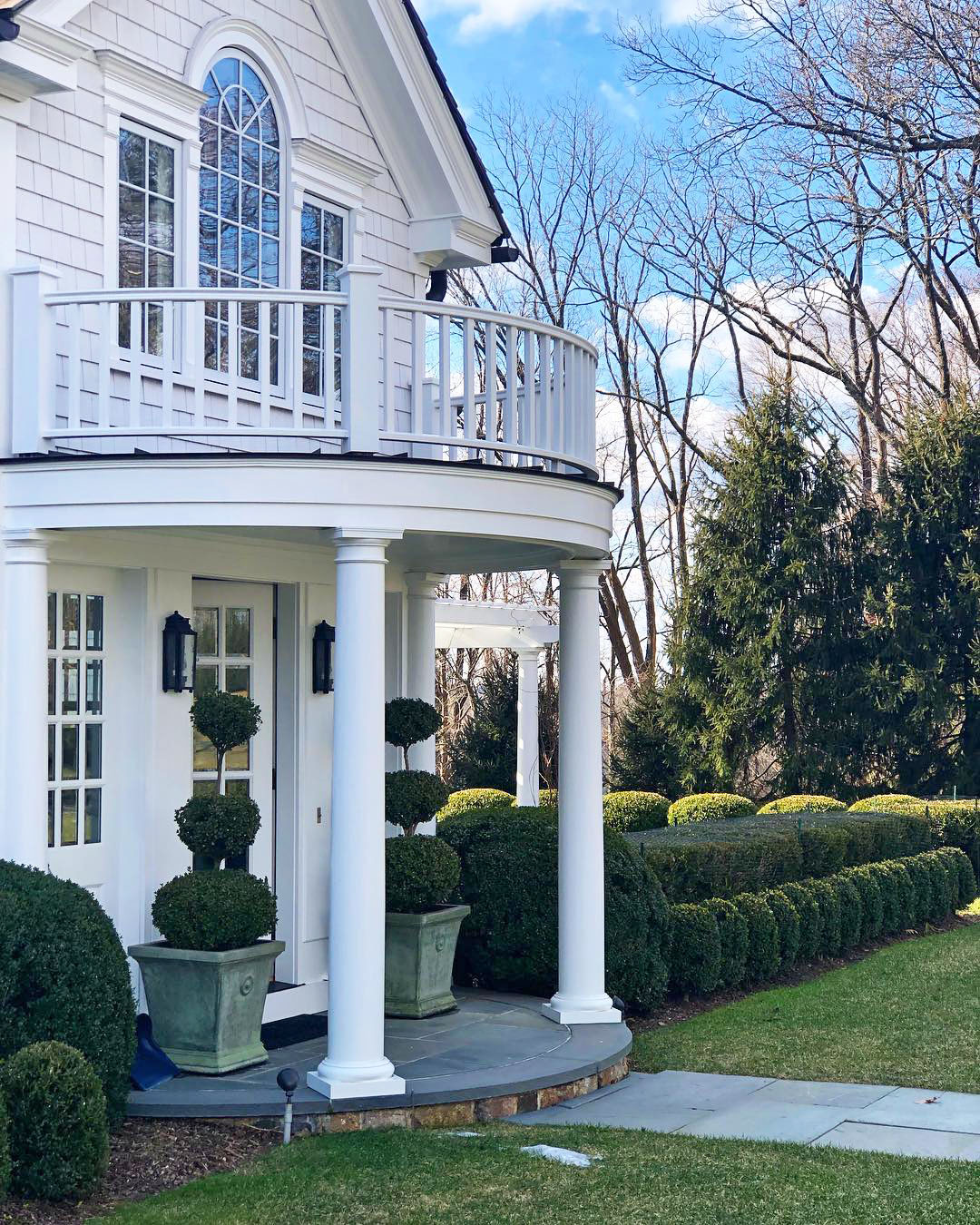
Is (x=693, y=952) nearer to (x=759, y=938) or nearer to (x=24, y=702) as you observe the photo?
(x=759, y=938)

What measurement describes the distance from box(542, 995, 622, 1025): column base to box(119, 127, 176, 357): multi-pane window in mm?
4546

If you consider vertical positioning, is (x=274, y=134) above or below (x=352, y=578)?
above

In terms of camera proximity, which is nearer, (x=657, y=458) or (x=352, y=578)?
(x=352, y=578)

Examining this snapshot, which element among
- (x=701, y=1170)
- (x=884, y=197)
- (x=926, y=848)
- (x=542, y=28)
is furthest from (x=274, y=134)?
(x=542, y=28)

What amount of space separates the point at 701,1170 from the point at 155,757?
3.65 m

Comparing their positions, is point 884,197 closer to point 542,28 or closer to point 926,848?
point 926,848

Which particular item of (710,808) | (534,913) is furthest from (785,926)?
(710,808)

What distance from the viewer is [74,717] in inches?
295

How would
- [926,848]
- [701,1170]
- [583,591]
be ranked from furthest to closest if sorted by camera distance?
[926,848] < [583,591] < [701,1170]

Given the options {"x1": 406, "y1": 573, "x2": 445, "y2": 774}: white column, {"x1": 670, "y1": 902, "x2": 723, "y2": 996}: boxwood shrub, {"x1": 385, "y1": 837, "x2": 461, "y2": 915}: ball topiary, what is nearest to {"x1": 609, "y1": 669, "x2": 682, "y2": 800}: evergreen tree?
{"x1": 670, "y1": 902, "x2": 723, "y2": 996}: boxwood shrub

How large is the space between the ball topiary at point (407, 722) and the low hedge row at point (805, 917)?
246 centimetres

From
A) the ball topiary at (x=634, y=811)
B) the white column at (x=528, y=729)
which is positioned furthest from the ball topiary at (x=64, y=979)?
the ball topiary at (x=634, y=811)

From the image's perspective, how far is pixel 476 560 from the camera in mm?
9523

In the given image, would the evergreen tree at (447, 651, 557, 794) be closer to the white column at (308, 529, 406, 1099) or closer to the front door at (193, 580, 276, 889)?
the front door at (193, 580, 276, 889)
